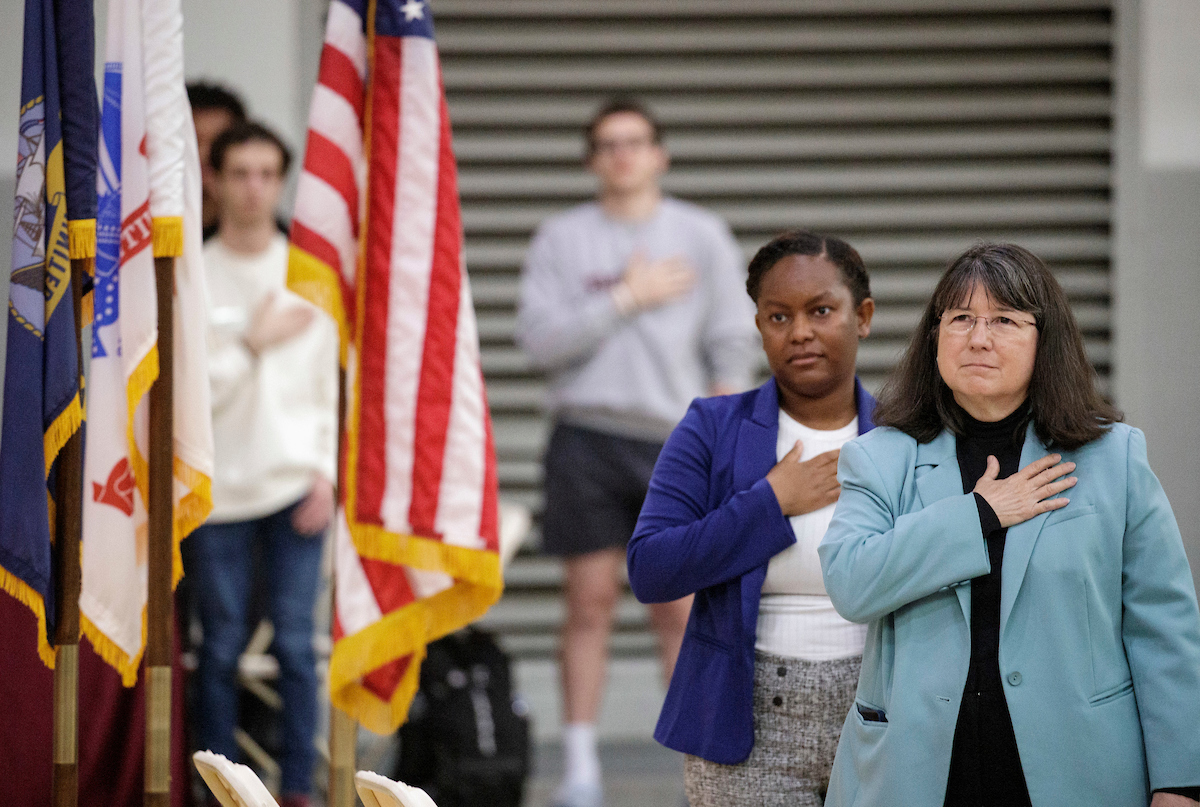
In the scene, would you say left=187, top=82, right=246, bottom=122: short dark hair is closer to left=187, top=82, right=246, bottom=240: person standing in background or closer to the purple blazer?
left=187, top=82, right=246, bottom=240: person standing in background

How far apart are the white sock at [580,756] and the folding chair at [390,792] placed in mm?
2134

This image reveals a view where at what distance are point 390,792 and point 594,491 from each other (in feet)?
8.45

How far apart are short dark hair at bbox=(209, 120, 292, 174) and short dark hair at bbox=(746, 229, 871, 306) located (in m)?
2.53

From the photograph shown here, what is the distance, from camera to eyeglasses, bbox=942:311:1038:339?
231cm

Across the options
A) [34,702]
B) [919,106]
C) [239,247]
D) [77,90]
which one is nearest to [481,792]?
[34,702]

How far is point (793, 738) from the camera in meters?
2.61

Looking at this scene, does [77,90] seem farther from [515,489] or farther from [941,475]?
[515,489]

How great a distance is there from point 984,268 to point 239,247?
125 inches

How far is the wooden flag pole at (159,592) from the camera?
10.1 ft

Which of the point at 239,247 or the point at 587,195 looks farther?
the point at 587,195

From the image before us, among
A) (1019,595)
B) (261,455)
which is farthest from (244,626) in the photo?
(1019,595)

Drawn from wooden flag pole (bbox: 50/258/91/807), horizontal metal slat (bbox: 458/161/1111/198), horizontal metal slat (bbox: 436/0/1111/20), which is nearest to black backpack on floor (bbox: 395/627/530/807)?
wooden flag pole (bbox: 50/258/91/807)

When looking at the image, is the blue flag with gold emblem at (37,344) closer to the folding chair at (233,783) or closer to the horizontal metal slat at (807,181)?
the folding chair at (233,783)

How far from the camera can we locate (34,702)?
137 inches
